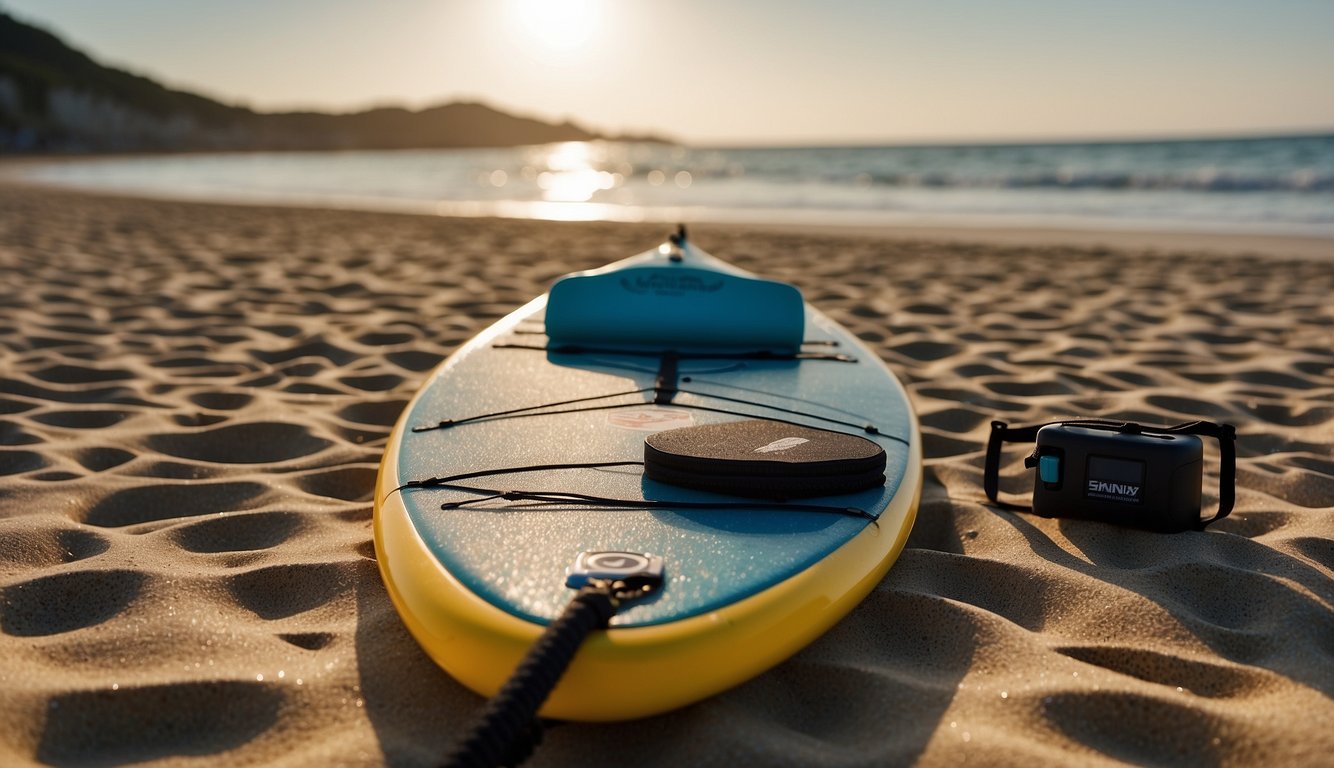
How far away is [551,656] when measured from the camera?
4.16 ft

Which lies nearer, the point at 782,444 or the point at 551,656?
the point at 551,656

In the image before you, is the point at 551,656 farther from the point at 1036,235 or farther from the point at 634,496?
the point at 1036,235

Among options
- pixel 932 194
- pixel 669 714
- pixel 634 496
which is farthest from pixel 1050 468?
pixel 932 194

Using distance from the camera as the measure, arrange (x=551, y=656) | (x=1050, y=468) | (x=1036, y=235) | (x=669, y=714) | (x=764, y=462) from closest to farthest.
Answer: (x=551, y=656), (x=669, y=714), (x=764, y=462), (x=1050, y=468), (x=1036, y=235)

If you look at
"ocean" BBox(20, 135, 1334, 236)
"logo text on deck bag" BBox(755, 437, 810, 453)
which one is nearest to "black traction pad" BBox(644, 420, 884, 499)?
"logo text on deck bag" BBox(755, 437, 810, 453)

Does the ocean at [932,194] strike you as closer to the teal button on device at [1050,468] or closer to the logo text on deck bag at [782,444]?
the teal button on device at [1050,468]

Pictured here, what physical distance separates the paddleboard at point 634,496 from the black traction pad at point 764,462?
0.9 inches

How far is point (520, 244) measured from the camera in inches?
322

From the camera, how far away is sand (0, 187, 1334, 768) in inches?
56.1

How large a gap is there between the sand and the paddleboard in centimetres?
11

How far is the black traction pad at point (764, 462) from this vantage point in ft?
6.15

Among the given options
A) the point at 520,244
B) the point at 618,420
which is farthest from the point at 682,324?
the point at 520,244

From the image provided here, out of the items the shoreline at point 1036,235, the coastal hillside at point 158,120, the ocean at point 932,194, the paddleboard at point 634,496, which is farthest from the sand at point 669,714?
the coastal hillside at point 158,120

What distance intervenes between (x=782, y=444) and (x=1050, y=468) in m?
0.68
